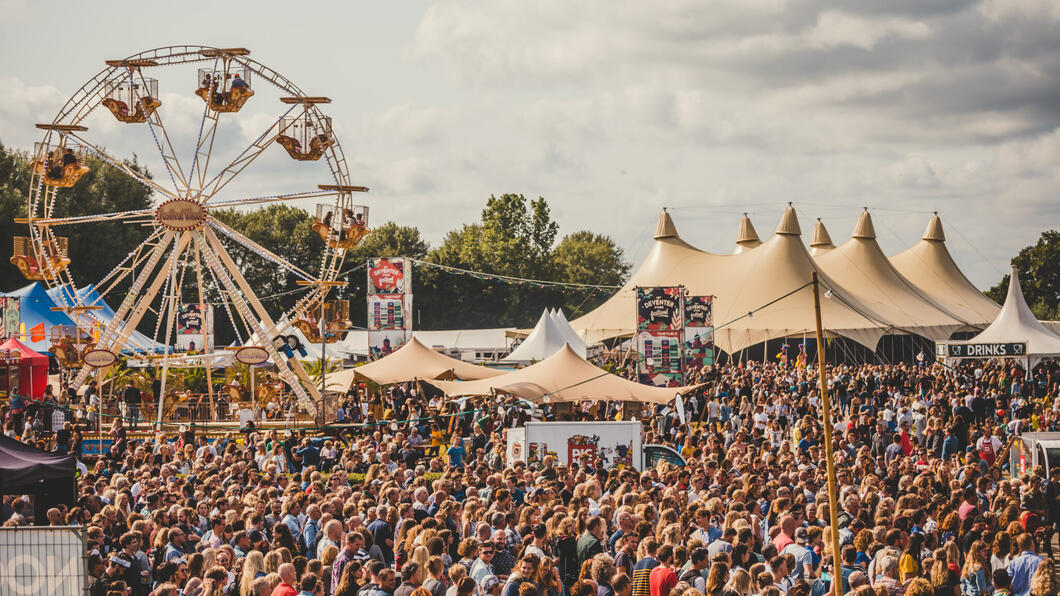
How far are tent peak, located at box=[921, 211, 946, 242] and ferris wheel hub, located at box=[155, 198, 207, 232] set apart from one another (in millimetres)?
45180

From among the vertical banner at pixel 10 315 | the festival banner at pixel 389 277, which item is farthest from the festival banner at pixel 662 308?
the vertical banner at pixel 10 315

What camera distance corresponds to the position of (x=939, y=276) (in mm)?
60406

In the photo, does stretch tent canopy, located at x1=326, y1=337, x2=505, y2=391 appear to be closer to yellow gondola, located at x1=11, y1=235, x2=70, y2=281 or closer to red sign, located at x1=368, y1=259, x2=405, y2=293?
red sign, located at x1=368, y1=259, x2=405, y2=293

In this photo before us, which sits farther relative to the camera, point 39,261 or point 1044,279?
point 1044,279

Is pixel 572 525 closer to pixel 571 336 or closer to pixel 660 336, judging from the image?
pixel 660 336

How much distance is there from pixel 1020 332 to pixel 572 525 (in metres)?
27.1

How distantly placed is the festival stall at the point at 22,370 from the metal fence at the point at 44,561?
24.2 meters

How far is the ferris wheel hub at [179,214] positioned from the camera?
1091 inches

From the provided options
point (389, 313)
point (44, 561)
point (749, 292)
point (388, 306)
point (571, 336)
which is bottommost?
point (44, 561)

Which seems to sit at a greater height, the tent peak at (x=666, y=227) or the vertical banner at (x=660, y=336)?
the tent peak at (x=666, y=227)

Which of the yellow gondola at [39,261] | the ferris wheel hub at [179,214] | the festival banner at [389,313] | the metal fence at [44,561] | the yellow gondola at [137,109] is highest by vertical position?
the yellow gondola at [137,109]

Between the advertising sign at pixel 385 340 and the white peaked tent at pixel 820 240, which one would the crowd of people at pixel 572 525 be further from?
the white peaked tent at pixel 820 240

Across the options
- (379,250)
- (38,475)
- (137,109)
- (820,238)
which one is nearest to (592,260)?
(379,250)

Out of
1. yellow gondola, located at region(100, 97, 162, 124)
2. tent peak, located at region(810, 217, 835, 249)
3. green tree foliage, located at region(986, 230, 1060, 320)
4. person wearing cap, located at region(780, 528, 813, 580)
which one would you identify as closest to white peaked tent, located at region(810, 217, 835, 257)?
tent peak, located at region(810, 217, 835, 249)
